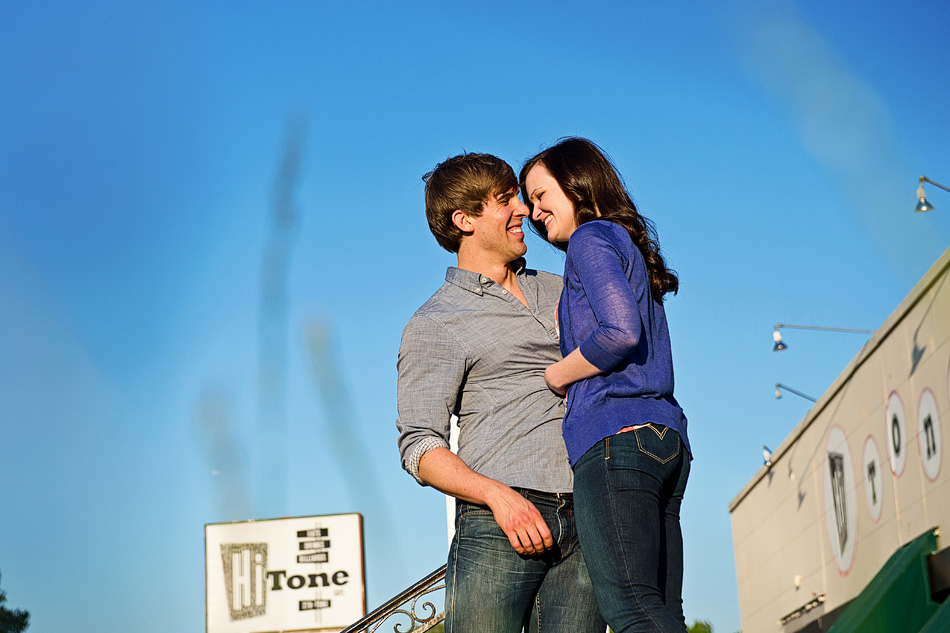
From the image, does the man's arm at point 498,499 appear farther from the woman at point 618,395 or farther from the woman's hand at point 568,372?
the woman's hand at point 568,372

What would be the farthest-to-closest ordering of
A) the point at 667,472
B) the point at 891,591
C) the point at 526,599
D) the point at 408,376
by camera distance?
the point at 891,591
the point at 408,376
the point at 526,599
the point at 667,472

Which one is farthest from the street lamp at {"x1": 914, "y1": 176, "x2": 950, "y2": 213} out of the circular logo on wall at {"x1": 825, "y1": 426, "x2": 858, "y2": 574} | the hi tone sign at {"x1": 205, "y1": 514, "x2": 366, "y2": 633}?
the hi tone sign at {"x1": 205, "y1": 514, "x2": 366, "y2": 633}

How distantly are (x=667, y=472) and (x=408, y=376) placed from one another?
767mm

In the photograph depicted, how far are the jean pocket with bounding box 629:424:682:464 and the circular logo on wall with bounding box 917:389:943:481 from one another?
40.3 feet

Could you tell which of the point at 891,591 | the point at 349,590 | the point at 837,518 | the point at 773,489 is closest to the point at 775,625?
the point at 773,489

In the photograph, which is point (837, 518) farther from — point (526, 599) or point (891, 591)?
point (526, 599)

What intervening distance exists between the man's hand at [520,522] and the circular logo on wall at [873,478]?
15.1 metres

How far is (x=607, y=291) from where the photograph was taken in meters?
2.47

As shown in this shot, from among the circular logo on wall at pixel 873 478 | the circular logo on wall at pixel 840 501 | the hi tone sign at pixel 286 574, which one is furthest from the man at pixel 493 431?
the hi tone sign at pixel 286 574

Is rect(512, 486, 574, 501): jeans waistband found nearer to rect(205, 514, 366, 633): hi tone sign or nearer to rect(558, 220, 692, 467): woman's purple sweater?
rect(558, 220, 692, 467): woman's purple sweater

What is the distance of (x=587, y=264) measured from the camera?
2.53 meters

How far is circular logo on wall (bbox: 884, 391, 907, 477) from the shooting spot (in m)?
15.0

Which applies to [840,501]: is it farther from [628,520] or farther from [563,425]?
[628,520]

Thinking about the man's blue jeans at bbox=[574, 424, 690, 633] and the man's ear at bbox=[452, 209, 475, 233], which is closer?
the man's blue jeans at bbox=[574, 424, 690, 633]
